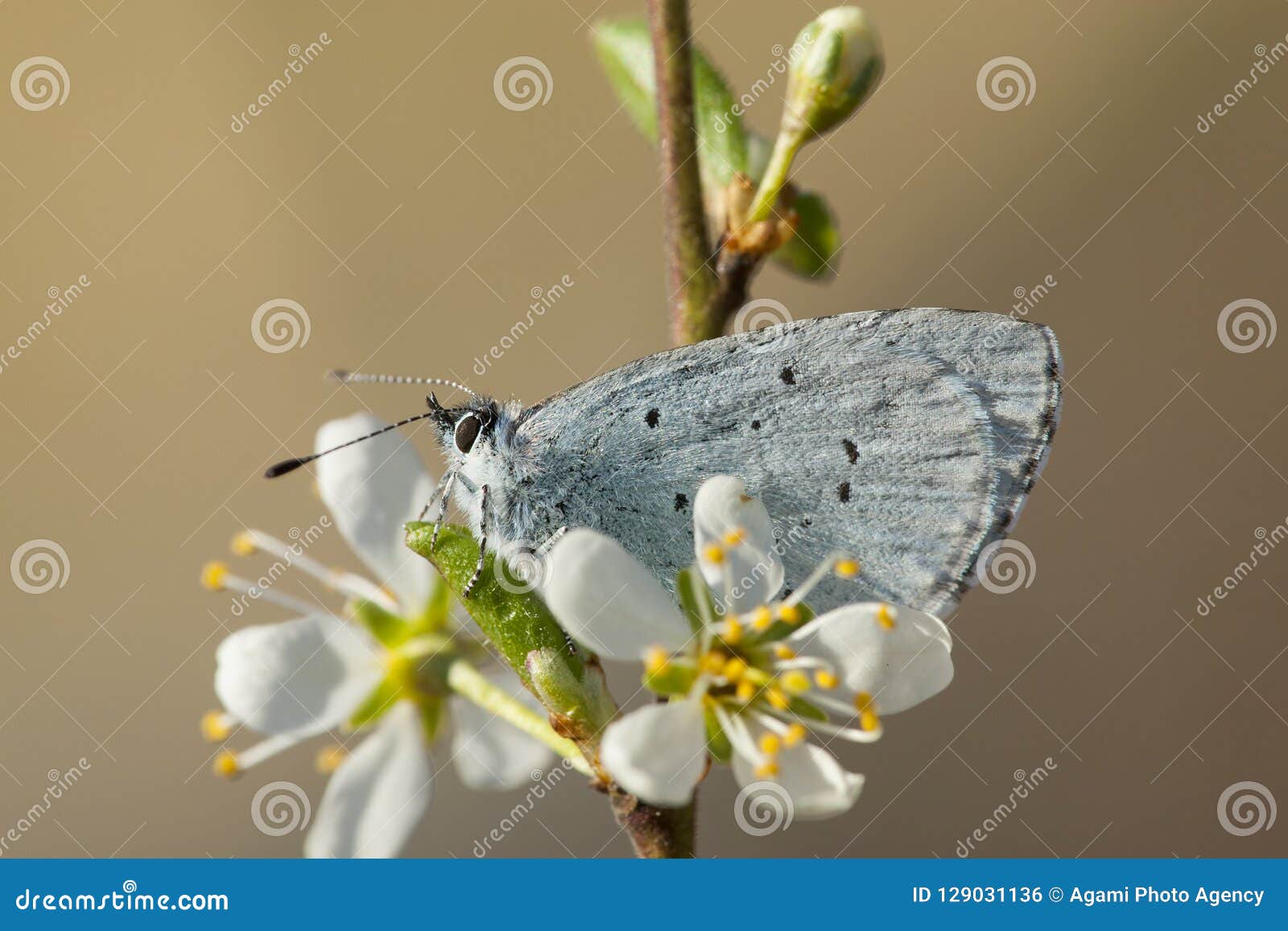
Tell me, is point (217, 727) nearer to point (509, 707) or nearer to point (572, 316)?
point (509, 707)

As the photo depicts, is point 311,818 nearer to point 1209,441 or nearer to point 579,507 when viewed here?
point 579,507

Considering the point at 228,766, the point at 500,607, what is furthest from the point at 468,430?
the point at 228,766

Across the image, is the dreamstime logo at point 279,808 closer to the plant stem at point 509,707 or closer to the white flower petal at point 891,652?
the plant stem at point 509,707

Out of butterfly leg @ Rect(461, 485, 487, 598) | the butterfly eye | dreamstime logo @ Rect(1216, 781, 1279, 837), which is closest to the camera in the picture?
butterfly leg @ Rect(461, 485, 487, 598)

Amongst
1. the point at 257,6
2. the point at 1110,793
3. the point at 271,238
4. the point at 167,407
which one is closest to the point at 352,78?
the point at 257,6

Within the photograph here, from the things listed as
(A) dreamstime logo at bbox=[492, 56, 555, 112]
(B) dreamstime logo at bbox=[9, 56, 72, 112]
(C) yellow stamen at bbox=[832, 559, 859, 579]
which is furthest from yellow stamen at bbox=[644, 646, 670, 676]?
(B) dreamstime logo at bbox=[9, 56, 72, 112]

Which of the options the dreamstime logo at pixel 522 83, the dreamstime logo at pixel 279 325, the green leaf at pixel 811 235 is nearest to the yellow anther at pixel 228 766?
the green leaf at pixel 811 235

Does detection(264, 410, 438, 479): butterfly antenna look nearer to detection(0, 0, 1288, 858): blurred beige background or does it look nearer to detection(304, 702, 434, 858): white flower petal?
detection(304, 702, 434, 858): white flower petal
